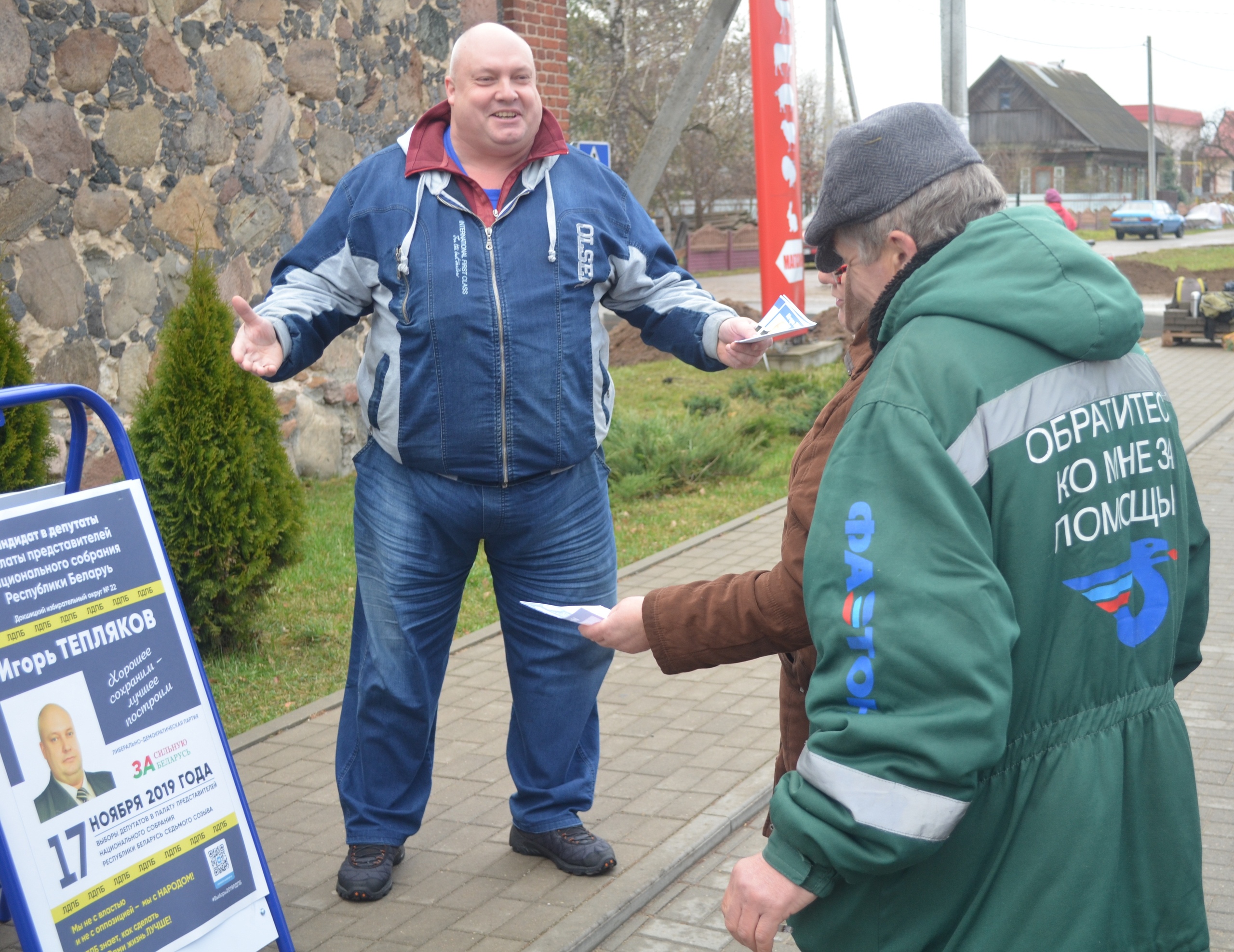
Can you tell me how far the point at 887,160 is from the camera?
5.86 feet

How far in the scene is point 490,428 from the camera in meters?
3.22

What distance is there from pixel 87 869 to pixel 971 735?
1.90m

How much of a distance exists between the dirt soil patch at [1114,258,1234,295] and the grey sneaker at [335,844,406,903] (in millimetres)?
25141

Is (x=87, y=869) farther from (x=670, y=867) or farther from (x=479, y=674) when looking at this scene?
(x=479, y=674)

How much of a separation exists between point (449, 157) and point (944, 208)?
5.86 ft

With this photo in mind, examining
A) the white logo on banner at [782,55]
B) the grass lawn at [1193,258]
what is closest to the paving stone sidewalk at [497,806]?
the white logo on banner at [782,55]

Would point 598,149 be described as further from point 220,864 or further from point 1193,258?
point 1193,258

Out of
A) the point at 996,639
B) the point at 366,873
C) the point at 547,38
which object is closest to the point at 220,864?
the point at 366,873

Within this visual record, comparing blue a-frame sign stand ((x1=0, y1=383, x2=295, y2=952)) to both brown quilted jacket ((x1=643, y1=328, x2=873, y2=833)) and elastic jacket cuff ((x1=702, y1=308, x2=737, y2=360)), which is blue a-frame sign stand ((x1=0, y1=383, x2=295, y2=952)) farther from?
elastic jacket cuff ((x1=702, y1=308, x2=737, y2=360))

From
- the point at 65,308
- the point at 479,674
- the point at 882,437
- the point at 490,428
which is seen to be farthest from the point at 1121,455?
the point at 65,308

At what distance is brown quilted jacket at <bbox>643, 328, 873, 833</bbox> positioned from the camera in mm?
1944

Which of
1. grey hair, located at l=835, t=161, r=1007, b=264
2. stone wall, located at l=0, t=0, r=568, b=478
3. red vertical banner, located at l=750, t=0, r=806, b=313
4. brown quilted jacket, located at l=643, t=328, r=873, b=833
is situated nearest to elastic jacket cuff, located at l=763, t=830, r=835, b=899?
brown quilted jacket, located at l=643, t=328, r=873, b=833

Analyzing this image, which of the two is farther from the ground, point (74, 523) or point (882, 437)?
point (882, 437)

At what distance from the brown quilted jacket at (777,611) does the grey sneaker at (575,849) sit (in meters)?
1.54
